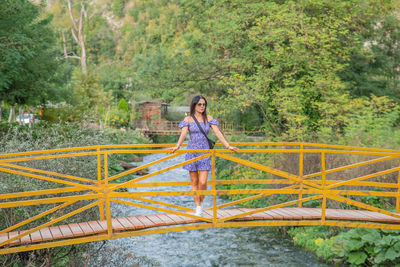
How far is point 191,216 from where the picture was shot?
17.7 ft

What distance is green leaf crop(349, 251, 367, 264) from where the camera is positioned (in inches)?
327

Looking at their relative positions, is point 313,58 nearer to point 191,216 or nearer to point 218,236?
point 218,236

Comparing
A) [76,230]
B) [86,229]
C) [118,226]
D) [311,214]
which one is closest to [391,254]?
[311,214]

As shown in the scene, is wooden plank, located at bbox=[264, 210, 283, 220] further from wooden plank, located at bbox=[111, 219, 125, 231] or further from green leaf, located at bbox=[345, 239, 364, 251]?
green leaf, located at bbox=[345, 239, 364, 251]

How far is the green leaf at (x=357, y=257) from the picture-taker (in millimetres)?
8304

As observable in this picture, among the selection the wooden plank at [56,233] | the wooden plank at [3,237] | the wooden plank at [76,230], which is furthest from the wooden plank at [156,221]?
the wooden plank at [3,237]

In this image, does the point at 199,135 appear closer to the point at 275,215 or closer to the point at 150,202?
the point at 150,202

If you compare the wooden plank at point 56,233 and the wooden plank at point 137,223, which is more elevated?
the wooden plank at point 137,223

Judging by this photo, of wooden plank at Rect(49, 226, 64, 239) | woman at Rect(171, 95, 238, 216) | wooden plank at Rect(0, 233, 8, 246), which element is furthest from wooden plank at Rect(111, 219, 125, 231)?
wooden plank at Rect(0, 233, 8, 246)

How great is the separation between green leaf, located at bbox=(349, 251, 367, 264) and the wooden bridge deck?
223cm

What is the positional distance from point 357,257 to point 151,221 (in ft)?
17.2

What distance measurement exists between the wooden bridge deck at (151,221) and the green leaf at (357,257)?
223cm

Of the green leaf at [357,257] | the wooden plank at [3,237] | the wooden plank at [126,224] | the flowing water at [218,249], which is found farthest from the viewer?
Answer: the flowing water at [218,249]

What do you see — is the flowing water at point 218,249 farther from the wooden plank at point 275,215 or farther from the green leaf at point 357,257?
the wooden plank at point 275,215
